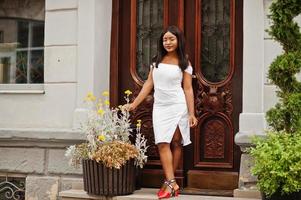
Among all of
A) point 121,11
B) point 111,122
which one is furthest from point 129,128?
point 121,11

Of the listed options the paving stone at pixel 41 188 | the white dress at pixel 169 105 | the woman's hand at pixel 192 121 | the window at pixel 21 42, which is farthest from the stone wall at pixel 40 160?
the woman's hand at pixel 192 121

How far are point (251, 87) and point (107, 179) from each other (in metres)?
1.87

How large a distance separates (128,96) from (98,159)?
1.26m

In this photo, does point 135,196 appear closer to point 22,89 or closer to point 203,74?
point 203,74

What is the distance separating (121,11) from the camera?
296 inches

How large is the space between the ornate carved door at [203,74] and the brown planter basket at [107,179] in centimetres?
77

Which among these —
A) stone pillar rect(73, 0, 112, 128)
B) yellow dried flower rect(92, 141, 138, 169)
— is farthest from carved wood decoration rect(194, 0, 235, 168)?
stone pillar rect(73, 0, 112, 128)

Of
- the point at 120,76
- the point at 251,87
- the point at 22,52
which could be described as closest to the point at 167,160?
the point at 251,87

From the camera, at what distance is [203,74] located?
23.1 feet

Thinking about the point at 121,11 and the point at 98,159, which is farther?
the point at 121,11

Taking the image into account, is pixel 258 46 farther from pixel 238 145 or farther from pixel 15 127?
pixel 15 127

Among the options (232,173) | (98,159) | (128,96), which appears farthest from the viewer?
(128,96)

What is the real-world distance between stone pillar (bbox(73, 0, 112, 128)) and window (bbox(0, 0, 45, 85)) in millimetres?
722

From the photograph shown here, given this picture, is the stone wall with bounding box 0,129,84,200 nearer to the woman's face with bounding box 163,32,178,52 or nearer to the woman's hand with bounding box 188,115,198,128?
the woman's hand with bounding box 188,115,198,128
